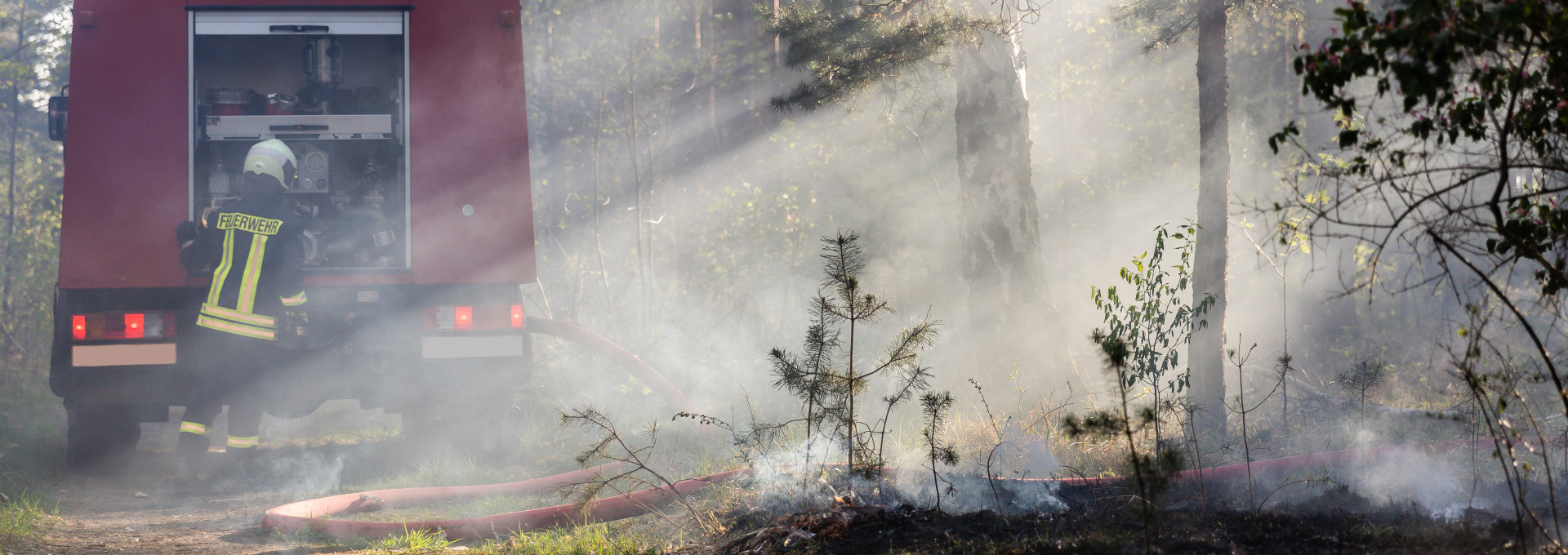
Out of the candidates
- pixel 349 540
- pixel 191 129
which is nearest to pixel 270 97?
pixel 191 129

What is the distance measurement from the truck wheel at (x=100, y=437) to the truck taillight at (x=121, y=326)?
1.57 feet

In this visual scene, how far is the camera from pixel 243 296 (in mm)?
5660

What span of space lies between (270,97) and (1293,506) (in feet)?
22.9

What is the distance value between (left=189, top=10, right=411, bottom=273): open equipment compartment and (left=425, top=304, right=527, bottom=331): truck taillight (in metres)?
0.36

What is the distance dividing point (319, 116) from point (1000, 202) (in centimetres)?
505

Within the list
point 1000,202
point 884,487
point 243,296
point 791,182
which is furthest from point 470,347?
point 791,182

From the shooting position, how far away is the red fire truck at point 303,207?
5785 millimetres

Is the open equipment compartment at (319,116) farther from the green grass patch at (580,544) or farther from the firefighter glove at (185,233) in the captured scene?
the green grass patch at (580,544)

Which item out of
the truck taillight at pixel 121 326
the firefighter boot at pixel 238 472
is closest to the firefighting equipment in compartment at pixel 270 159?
the truck taillight at pixel 121 326

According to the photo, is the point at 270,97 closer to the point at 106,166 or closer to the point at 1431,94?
the point at 106,166

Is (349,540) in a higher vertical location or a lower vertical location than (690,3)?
lower

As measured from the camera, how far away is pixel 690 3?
46.6 ft

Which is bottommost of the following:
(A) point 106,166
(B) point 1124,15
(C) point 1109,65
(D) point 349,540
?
(D) point 349,540

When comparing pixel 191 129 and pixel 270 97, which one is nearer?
pixel 191 129
